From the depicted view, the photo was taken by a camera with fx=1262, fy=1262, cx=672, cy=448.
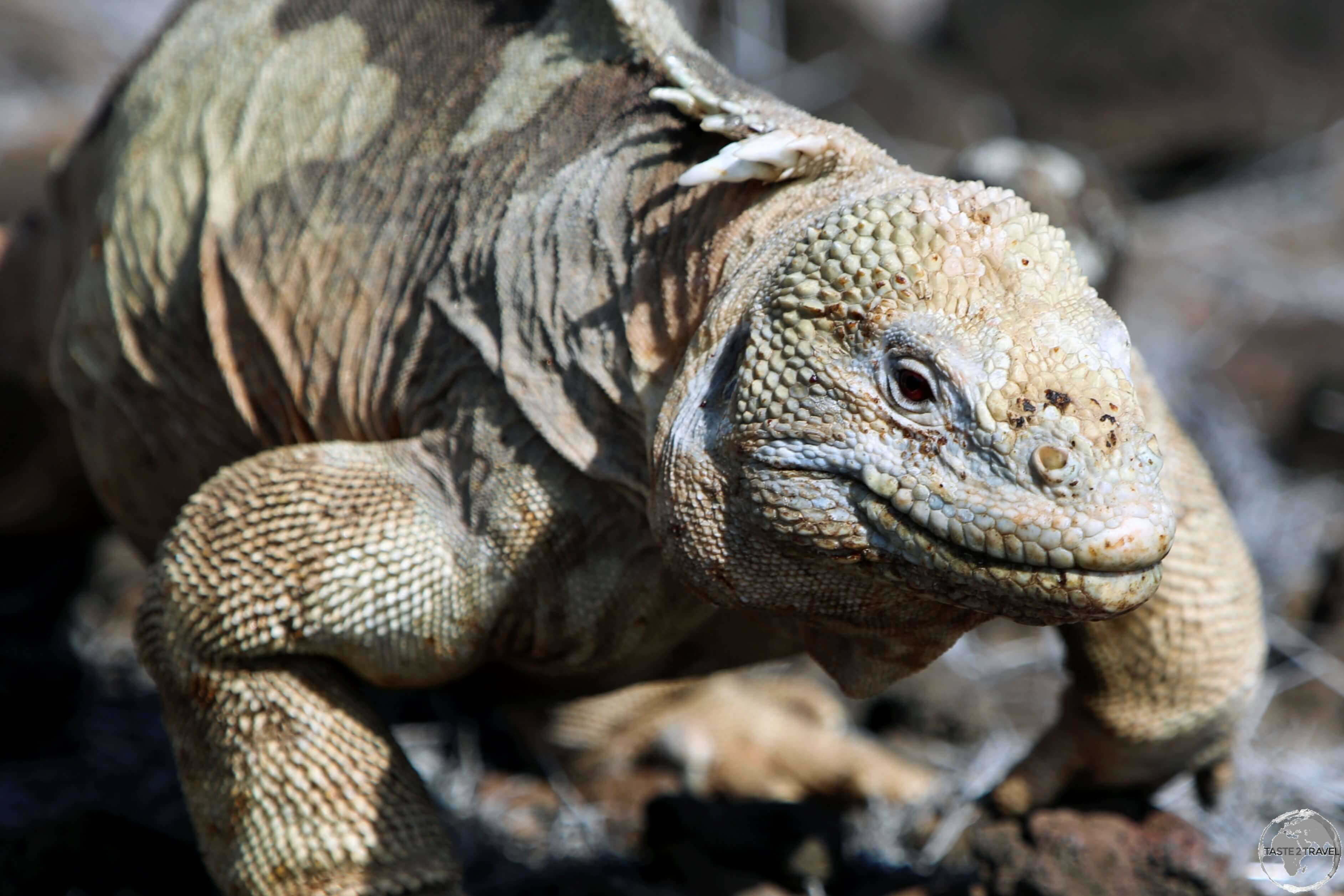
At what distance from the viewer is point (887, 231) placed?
85.7 inches

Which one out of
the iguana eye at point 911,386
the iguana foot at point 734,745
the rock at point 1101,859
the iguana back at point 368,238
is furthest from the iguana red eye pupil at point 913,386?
the iguana foot at point 734,745

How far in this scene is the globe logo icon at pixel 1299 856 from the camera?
321 centimetres

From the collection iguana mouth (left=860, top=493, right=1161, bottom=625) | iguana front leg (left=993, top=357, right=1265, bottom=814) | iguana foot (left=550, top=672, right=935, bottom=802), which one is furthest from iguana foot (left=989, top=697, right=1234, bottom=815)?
iguana mouth (left=860, top=493, right=1161, bottom=625)

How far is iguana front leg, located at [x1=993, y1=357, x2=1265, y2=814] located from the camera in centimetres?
300

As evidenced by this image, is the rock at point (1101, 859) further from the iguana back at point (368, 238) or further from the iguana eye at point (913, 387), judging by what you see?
the iguana eye at point (913, 387)

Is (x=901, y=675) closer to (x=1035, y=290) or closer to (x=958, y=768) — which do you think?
(x=1035, y=290)

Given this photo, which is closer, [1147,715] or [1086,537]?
[1086,537]

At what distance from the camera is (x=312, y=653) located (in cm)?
284

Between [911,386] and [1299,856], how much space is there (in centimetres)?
198

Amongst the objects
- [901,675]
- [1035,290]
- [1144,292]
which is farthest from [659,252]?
[1144,292]

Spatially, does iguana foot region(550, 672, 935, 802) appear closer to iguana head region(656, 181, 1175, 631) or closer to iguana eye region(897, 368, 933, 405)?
iguana head region(656, 181, 1175, 631)

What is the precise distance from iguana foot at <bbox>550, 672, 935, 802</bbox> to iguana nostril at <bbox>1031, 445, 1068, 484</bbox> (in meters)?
2.61

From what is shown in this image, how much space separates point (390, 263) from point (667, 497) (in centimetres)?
117

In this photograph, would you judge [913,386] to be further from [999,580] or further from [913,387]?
[999,580]
